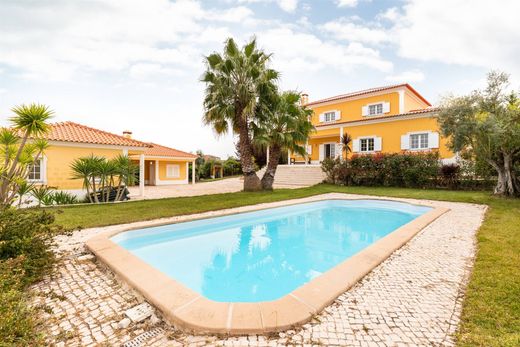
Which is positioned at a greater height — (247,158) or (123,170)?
(247,158)

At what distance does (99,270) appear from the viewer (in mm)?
3932

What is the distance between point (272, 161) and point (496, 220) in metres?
10.5

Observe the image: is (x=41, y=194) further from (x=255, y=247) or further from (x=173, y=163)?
(x=173, y=163)

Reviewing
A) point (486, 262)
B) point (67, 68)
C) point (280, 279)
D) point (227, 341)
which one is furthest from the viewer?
point (67, 68)

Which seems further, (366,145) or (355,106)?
(355,106)

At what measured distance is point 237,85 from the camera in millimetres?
13531

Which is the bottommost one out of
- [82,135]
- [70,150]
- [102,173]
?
[102,173]

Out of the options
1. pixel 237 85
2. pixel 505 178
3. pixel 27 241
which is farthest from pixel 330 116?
pixel 27 241

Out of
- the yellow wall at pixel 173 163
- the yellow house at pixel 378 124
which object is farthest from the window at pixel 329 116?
the yellow wall at pixel 173 163

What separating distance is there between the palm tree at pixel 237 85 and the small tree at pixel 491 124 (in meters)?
9.01

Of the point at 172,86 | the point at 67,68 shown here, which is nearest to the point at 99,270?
the point at 67,68

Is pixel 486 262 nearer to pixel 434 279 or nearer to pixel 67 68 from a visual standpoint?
pixel 434 279

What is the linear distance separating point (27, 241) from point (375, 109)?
85.9 feet

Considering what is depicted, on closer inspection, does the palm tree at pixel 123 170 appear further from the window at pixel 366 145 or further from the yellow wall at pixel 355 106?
the window at pixel 366 145
